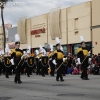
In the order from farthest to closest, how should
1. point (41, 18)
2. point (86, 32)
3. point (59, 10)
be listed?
point (41, 18) → point (59, 10) → point (86, 32)

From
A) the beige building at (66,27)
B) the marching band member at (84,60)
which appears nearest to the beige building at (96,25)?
the beige building at (66,27)

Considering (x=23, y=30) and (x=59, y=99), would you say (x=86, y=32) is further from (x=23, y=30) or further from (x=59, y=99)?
(x=59, y=99)

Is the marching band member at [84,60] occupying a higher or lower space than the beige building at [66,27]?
lower

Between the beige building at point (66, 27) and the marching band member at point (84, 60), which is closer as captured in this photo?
the marching band member at point (84, 60)

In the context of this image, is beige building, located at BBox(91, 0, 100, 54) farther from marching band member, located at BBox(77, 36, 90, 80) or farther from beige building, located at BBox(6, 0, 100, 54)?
marching band member, located at BBox(77, 36, 90, 80)

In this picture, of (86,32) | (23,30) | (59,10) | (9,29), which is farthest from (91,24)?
(9,29)

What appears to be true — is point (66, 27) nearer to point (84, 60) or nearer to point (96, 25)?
point (96, 25)

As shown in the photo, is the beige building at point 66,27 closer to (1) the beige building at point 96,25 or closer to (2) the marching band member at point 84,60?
(1) the beige building at point 96,25

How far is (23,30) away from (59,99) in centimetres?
4420

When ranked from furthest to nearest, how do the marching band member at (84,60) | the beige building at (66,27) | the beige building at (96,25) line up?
1. the beige building at (66,27)
2. the beige building at (96,25)
3. the marching band member at (84,60)

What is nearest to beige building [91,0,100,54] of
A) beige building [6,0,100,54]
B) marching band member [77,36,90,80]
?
beige building [6,0,100,54]

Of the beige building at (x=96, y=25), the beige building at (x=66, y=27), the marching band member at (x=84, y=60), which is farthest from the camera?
the beige building at (x=66, y=27)

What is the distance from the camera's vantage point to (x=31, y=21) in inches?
2120

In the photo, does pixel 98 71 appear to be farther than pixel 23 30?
No
